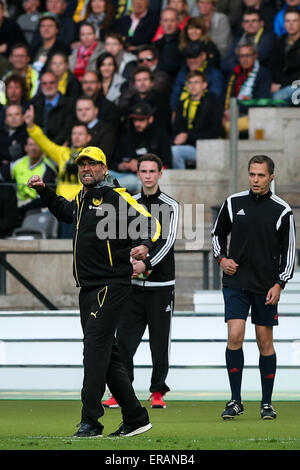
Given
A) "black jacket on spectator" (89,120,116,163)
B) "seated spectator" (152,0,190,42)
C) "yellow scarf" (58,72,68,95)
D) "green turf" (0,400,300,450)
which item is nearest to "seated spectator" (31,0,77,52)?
"yellow scarf" (58,72,68,95)

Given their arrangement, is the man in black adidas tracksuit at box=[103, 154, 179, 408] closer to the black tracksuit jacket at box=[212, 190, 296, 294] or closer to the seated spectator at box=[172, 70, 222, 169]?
the black tracksuit jacket at box=[212, 190, 296, 294]

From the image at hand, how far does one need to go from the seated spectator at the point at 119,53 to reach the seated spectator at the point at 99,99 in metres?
0.51

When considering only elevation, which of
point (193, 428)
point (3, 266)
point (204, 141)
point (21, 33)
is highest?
point (21, 33)

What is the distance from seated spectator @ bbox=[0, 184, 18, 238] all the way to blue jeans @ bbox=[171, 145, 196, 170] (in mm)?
2172

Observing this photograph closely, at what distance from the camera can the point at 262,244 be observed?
970 centimetres

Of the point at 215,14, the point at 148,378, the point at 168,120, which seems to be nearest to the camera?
the point at 148,378

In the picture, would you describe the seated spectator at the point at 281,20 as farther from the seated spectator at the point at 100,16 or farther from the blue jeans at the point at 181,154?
the seated spectator at the point at 100,16

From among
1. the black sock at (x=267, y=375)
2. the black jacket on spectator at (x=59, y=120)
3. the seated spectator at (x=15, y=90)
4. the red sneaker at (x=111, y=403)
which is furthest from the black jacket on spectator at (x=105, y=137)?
the black sock at (x=267, y=375)

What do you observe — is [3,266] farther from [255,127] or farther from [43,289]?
[255,127]

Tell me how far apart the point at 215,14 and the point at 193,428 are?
9.40 m

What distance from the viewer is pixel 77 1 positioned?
63.1 feet

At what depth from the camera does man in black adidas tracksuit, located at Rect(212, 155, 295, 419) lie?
382 inches

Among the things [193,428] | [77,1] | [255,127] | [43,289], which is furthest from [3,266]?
[77,1]

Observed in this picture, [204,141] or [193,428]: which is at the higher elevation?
[204,141]
